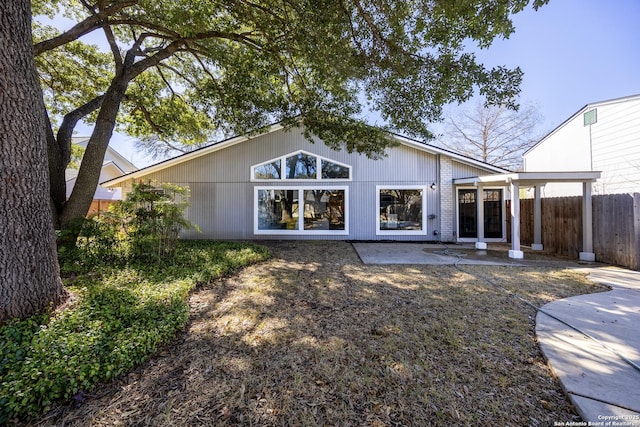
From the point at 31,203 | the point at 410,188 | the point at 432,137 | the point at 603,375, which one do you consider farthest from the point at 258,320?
the point at 410,188

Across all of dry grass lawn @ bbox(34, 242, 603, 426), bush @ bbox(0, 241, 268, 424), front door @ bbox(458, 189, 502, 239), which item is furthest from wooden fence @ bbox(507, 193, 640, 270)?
bush @ bbox(0, 241, 268, 424)

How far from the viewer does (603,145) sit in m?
9.91

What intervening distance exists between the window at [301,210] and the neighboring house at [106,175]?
10.5 m

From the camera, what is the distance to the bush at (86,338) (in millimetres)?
1968

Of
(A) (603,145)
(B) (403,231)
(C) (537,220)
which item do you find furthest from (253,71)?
(A) (603,145)

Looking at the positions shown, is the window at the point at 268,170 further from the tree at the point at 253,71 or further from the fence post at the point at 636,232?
the fence post at the point at 636,232

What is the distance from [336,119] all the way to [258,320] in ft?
19.7

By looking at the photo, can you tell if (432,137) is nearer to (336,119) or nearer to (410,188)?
(336,119)

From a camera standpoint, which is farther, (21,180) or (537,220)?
(537,220)

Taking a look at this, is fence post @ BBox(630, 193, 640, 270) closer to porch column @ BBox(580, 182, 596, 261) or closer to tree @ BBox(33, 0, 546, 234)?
porch column @ BBox(580, 182, 596, 261)

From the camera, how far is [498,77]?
4.91 metres

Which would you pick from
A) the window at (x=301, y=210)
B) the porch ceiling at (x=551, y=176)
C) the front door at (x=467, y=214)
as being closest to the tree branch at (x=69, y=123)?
the window at (x=301, y=210)

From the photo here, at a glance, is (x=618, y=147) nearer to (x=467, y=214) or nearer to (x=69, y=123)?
(x=467, y=214)

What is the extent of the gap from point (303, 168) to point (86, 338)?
890 cm
